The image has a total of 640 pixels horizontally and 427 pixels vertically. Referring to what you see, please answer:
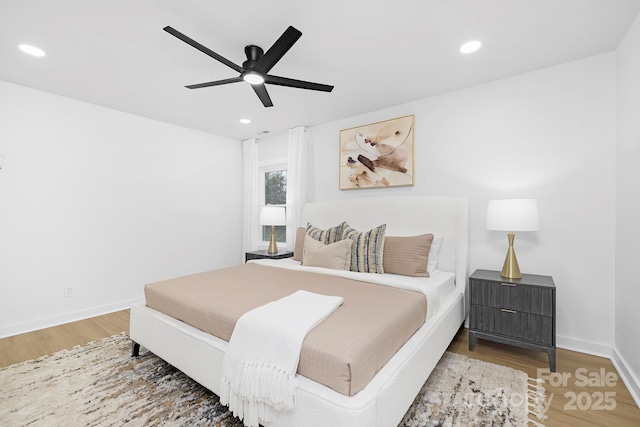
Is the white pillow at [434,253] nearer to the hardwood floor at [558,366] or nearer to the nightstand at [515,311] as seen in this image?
the nightstand at [515,311]

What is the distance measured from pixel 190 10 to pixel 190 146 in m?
2.74

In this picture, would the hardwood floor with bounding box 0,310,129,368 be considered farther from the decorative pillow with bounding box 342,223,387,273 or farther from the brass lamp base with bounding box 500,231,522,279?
the brass lamp base with bounding box 500,231,522,279

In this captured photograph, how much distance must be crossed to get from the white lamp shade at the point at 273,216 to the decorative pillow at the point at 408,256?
182cm

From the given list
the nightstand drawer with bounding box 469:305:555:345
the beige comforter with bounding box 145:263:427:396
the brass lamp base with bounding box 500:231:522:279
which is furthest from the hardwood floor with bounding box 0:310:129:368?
the brass lamp base with bounding box 500:231:522:279

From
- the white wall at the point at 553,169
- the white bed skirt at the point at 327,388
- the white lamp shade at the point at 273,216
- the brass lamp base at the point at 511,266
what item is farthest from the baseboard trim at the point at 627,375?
the white lamp shade at the point at 273,216

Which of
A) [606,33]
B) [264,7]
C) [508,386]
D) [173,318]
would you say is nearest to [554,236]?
[508,386]

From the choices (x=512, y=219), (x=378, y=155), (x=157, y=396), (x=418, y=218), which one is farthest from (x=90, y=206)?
(x=512, y=219)

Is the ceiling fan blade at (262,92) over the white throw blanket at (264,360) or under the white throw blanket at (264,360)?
over

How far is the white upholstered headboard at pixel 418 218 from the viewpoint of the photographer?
2.86 metres

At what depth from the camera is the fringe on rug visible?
1651mm

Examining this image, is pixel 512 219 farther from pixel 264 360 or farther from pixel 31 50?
pixel 31 50

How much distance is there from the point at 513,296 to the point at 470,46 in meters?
1.98

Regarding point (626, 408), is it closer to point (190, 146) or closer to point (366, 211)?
point (366, 211)

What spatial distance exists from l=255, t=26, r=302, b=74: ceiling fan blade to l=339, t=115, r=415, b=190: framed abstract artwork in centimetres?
175
